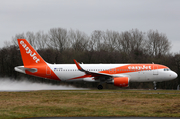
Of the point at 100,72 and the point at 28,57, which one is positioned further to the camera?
the point at 28,57


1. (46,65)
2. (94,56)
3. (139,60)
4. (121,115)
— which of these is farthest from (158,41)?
(121,115)

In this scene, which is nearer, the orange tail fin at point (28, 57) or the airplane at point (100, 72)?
the airplane at point (100, 72)

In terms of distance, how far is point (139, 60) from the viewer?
187 feet

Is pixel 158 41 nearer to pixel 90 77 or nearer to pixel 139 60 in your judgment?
pixel 139 60

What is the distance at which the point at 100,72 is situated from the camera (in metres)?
37.1

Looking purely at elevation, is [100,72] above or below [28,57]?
below

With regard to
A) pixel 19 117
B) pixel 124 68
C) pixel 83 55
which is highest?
pixel 83 55

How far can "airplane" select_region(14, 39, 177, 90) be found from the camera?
3641 cm

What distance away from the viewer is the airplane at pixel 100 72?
3641 centimetres

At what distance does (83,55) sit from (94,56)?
3512 mm

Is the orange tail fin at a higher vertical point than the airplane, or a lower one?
higher

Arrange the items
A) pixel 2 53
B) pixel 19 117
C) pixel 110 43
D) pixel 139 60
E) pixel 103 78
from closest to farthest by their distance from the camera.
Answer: pixel 19 117 → pixel 103 78 → pixel 139 60 → pixel 2 53 → pixel 110 43

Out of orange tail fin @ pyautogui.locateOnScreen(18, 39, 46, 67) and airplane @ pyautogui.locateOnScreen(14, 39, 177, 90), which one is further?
orange tail fin @ pyautogui.locateOnScreen(18, 39, 46, 67)

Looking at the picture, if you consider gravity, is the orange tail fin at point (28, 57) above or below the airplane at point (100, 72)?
above
